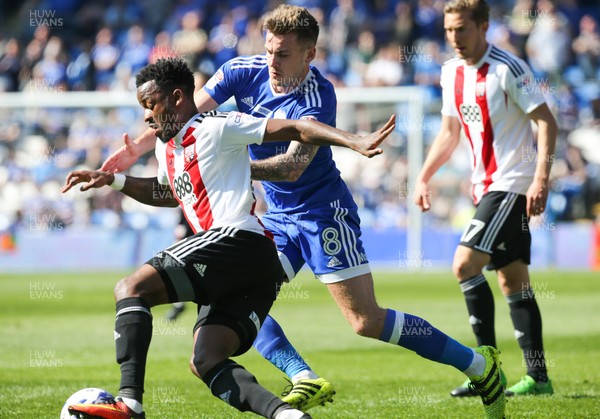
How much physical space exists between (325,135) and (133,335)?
50.7 inches

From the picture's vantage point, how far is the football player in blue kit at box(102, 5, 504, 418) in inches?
222

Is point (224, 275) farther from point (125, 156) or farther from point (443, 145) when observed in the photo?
point (443, 145)

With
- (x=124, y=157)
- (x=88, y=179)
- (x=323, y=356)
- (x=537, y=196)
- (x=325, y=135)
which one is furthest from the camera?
(x=323, y=356)

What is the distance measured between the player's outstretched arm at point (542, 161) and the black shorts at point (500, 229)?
0.26 m

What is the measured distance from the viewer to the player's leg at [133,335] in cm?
449

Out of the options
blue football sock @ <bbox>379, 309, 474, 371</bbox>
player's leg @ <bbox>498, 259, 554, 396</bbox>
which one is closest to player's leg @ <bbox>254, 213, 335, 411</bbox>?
blue football sock @ <bbox>379, 309, 474, 371</bbox>

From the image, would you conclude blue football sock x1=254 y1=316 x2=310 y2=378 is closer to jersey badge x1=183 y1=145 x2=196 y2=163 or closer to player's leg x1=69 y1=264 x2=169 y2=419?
player's leg x1=69 y1=264 x2=169 y2=419

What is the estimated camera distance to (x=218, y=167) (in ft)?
16.2

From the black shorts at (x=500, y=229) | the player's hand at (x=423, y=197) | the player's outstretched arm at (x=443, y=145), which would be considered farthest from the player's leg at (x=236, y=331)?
the player's outstretched arm at (x=443, y=145)

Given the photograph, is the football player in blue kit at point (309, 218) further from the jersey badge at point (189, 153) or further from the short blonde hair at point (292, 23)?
the jersey badge at point (189, 153)

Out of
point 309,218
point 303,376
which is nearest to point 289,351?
point 303,376

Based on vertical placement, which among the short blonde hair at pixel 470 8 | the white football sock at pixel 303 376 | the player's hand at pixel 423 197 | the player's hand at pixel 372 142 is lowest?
the white football sock at pixel 303 376

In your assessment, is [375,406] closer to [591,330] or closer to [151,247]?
[591,330]

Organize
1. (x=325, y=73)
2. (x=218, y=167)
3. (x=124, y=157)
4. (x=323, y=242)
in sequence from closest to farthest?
(x=218, y=167)
(x=124, y=157)
(x=323, y=242)
(x=325, y=73)
